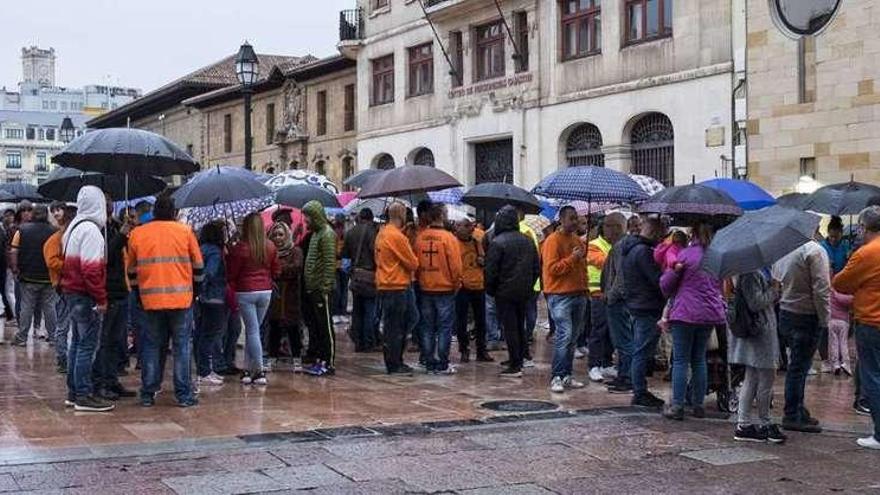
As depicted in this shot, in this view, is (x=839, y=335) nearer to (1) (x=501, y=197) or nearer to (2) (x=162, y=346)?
→ (1) (x=501, y=197)

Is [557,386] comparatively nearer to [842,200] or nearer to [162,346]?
[162,346]

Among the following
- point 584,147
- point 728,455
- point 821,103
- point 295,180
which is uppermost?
point 821,103

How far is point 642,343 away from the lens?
9.63 meters

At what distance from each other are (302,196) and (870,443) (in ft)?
31.4

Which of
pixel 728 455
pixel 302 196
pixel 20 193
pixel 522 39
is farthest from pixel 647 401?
→ pixel 522 39

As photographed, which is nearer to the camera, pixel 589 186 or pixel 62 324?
pixel 62 324

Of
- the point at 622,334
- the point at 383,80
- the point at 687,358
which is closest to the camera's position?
the point at 687,358

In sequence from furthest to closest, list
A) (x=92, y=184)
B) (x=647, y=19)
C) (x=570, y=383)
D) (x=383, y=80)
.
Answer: (x=383, y=80)
(x=647, y=19)
(x=92, y=184)
(x=570, y=383)

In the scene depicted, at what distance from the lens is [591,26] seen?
85.0 ft

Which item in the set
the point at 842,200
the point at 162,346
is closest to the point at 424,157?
the point at 842,200

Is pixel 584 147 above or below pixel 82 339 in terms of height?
above

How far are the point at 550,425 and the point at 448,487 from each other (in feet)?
7.37

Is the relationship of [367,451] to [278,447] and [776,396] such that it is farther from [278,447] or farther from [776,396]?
[776,396]

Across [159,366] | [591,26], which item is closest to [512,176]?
[591,26]
